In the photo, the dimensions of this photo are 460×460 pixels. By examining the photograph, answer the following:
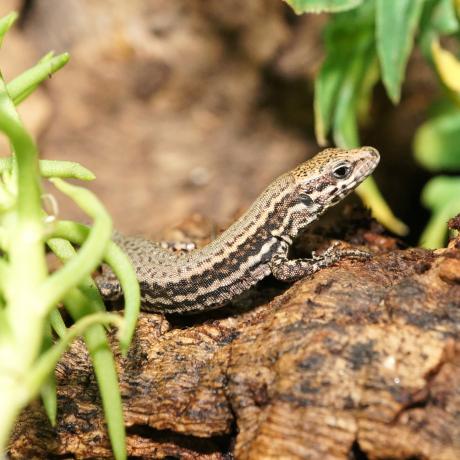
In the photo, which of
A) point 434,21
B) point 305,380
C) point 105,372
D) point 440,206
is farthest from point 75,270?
point 434,21

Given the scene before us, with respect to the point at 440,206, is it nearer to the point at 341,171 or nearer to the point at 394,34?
the point at 341,171

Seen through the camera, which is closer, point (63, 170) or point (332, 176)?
point (63, 170)

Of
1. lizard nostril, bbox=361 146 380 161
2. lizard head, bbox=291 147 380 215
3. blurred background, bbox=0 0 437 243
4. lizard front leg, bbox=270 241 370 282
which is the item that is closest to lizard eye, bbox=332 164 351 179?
lizard head, bbox=291 147 380 215

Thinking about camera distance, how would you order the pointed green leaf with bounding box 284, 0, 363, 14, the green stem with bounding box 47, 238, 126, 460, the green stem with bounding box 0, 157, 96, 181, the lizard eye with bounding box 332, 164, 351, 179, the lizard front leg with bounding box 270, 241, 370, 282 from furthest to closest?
the lizard eye with bounding box 332, 164, 351, 179, the pointed green leaf with bounding box 284, 0, 363, 14, the lizard front leg with bounding box 270, 241, 370, 282, the green stem with bounding box 0, 157, 96, 181, the green stem with bounding box 47, 238, 126, 460

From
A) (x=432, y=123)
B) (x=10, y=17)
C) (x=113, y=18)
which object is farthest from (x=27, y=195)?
(x=113, y=18)

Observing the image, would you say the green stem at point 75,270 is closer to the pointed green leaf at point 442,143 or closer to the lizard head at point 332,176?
the lizard head at point 332,176

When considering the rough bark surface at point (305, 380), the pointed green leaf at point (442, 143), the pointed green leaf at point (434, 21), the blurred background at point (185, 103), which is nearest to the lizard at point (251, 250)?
the rough bark surface at point (305, 380)

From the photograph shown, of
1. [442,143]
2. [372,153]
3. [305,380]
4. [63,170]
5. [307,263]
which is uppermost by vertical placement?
[442,143]

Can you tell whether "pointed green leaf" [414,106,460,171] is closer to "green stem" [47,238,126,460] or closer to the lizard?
the lizard
